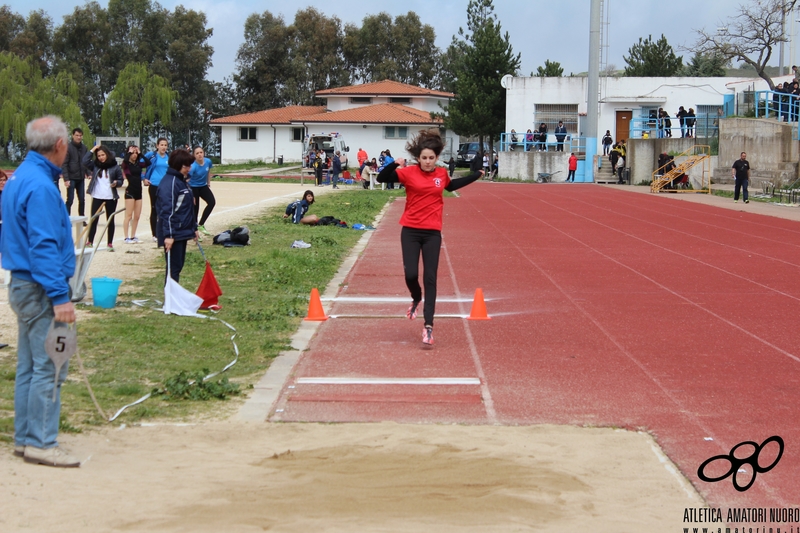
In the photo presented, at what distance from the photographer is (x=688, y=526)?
4.47 m

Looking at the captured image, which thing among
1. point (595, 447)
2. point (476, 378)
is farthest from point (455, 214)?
point (595, 447)

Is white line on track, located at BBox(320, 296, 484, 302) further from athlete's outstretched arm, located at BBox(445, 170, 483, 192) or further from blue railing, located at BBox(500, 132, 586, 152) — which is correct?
blue railing, located at BBox(500, 132, 586, 152)

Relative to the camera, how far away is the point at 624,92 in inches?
2233

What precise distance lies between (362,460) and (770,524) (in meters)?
2.21

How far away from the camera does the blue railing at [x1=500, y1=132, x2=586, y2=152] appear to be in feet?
175

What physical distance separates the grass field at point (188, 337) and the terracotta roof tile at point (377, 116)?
176 ft

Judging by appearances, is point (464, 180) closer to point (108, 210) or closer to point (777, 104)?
point (108, 210)

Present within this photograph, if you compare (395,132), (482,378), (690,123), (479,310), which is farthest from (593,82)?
(482,378)

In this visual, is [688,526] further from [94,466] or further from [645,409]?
[94,466]

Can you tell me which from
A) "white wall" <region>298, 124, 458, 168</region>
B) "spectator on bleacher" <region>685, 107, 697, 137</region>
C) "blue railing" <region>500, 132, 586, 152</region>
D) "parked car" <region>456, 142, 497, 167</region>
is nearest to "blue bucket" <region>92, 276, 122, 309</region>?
"spectator on bleacher" <region>685, 107, 697, 137</region>

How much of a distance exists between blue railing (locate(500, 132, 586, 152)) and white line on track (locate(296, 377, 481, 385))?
4596cm

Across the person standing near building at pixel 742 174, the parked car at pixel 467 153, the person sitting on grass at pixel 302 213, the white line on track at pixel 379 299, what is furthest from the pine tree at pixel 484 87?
the white line on track at pixel 379 299

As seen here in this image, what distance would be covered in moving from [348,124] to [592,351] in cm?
6283

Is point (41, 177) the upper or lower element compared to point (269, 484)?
upper
